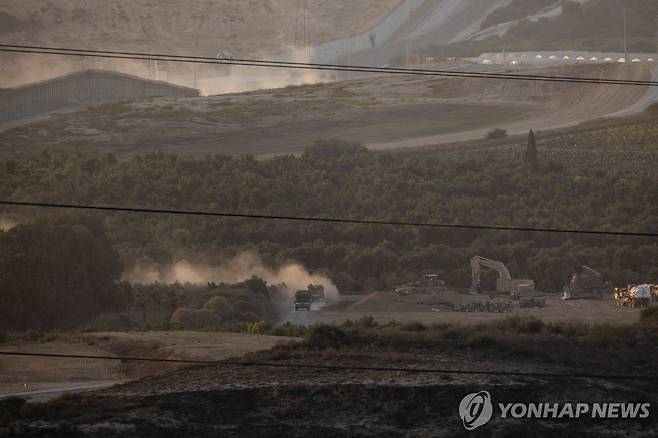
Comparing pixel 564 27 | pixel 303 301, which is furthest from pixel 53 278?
pixel 564 27

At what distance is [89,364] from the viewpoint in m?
46.5

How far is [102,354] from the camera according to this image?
157 feet

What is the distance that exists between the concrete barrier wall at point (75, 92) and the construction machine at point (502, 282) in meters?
43.4

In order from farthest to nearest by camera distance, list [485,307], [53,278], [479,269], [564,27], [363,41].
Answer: [564,27], [363,41], [479,269], [485,307], [53,278]

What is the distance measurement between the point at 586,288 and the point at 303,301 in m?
13.4

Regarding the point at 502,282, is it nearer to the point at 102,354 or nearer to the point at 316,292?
the point at 316,292

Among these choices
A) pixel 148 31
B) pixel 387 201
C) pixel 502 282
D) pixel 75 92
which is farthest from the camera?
pixel 148 31

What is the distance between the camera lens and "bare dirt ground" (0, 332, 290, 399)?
43.6 meters

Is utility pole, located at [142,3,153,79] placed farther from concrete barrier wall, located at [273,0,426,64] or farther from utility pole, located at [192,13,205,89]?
concrete barrier wall, located at [273,0,426,64]

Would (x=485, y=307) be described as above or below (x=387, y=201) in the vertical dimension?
below

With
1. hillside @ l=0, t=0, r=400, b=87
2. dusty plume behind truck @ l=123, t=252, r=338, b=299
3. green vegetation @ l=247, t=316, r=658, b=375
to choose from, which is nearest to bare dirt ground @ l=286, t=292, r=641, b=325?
dusty plume behind truck @ l=123, t=252, r=338, b=299

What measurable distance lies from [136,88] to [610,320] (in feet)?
192

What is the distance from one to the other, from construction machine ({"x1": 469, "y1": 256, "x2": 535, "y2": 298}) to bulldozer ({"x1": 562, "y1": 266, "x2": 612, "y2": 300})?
1646mm

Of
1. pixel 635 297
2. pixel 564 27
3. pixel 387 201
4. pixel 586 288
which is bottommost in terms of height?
pixel 635 297
